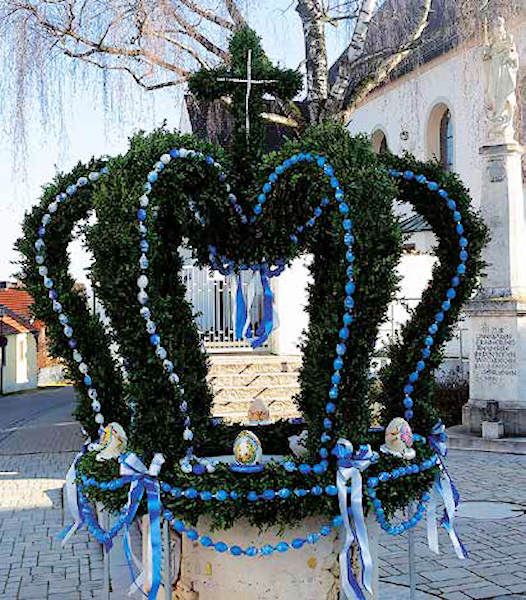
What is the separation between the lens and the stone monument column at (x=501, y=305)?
11.8m

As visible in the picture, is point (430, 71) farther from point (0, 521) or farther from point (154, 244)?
point (154, 244)

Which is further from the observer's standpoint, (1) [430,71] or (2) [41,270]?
(1) [430,71]

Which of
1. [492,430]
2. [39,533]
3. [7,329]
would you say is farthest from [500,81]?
[7,329]

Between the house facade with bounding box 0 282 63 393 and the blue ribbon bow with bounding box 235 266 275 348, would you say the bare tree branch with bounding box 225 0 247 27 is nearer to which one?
the blue ribbon bow with bounding box 235 266 275 348

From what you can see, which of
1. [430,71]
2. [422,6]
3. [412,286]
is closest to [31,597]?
[422,6]

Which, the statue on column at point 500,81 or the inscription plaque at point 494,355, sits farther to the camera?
the statue on column at point 500,81

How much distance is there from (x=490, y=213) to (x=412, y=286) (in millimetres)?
5590

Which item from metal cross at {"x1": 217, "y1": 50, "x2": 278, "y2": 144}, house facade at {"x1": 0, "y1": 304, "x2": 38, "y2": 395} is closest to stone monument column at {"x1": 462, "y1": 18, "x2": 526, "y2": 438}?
metal cross at {"x1": 217, "y1": 50, "x2": 278, "y2": 144}

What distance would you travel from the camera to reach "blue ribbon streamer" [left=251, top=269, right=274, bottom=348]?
15.1ft

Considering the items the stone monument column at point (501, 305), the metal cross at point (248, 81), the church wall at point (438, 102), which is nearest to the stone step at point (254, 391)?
the stone monument column at point (501, 305)

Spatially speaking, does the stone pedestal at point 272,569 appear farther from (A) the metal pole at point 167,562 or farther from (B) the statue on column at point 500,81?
(B) the statue on column at point 500,81

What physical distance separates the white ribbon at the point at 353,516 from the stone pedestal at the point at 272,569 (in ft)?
0.52

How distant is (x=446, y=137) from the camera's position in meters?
23.6

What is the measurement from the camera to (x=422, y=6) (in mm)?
12602
